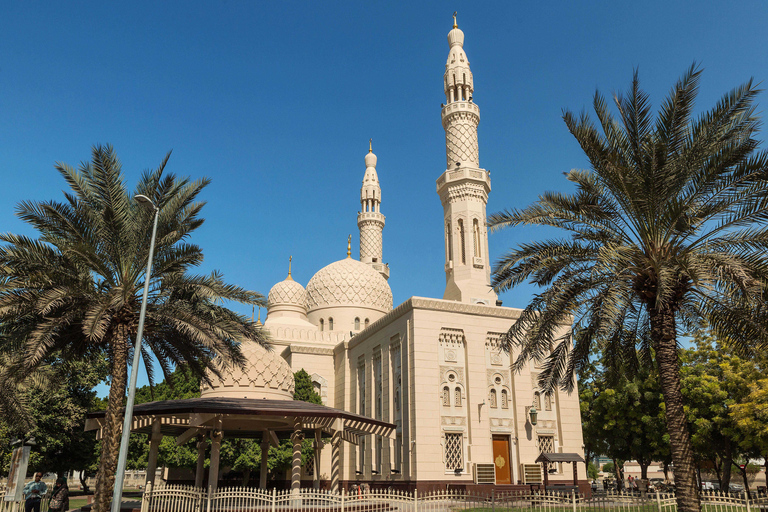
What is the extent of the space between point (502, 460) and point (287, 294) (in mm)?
21216

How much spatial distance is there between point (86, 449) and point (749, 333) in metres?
33.1

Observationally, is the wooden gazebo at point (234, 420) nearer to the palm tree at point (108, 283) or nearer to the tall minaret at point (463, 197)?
the palm tree at point (108, 283)

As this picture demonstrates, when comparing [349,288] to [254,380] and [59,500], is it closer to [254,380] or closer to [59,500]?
[254,380]

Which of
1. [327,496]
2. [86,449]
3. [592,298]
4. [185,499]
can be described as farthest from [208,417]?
[86,449]

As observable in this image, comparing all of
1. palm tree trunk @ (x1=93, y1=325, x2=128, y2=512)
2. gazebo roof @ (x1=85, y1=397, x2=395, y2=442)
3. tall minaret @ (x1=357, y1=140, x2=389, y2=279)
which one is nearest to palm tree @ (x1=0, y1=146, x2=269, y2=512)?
palm tree trunk @ (x1=93, y1=325, x2=128, y2=512)

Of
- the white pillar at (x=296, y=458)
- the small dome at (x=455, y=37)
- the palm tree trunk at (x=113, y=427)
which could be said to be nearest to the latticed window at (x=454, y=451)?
the white pillar at (x=296, y=458)

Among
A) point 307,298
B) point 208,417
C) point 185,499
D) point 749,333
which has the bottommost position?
point 185,499

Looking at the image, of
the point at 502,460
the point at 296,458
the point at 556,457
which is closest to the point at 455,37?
the point at 502,460

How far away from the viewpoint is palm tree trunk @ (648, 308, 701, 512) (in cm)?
1119

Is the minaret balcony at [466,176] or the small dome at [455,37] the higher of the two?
the small dome at [455,37]

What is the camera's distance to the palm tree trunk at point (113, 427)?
1338 cm

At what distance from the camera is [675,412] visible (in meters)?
11.7

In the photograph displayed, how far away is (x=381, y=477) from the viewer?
27344 millimetres

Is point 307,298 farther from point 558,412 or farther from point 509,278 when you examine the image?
point 509,278
